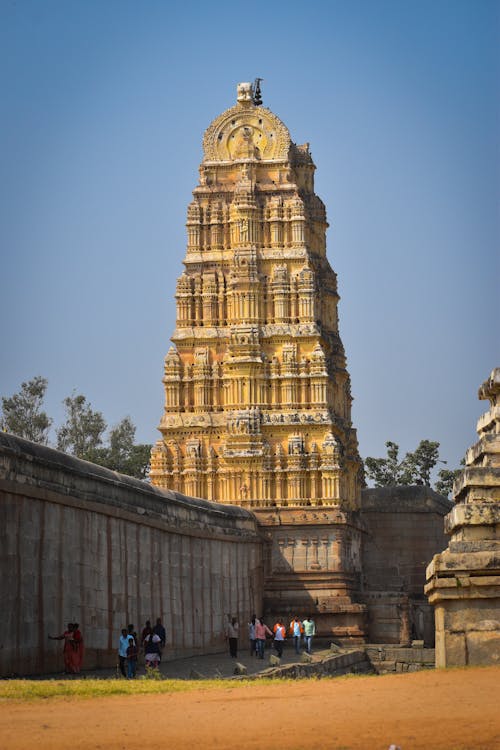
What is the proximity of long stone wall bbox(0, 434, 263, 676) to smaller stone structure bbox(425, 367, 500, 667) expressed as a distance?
960 cm

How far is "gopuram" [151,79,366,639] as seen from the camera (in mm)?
53656

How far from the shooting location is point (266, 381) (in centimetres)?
5638

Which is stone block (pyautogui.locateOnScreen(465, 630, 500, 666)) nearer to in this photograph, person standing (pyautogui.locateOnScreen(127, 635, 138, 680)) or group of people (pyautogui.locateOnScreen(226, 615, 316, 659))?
person standing (pyautogui.locateOnScreen(127, 635, 138, 680))

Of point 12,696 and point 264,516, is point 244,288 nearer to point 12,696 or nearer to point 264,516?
point 264,516

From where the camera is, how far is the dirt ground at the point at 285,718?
14.6 metres

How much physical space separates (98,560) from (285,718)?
17.8 m

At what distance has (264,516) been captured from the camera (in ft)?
177

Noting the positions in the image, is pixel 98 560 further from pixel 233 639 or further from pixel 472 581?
pixel 472 581

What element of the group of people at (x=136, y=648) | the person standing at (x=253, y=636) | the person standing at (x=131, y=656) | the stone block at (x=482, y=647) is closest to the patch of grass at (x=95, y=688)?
the stone block at (x=482, y=647)

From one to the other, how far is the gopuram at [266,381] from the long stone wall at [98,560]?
588 cm

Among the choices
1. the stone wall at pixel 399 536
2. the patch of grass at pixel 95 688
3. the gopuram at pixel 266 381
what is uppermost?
the gopuram at pixel 266 381

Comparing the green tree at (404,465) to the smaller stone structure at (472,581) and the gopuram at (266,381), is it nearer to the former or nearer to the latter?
the gopuram at (266,381)

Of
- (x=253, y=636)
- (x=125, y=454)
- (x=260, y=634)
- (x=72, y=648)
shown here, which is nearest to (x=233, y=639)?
(x=260, y=634)

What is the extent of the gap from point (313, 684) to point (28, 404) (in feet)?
236
